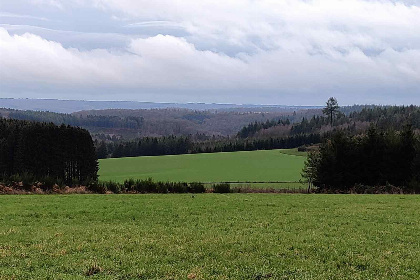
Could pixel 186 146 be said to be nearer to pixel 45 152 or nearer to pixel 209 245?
pixel 45 152

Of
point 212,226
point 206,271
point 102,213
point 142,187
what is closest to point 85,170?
point 142,187

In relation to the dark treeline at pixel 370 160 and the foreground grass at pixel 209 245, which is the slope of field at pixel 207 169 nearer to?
the dark treeline at pixel 370 160

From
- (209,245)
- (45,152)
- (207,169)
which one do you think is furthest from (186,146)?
(209,245)

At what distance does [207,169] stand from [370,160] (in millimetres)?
51617

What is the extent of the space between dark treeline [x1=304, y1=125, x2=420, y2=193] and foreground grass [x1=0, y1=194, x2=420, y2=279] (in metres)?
35.2

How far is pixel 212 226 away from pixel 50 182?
1090 inches

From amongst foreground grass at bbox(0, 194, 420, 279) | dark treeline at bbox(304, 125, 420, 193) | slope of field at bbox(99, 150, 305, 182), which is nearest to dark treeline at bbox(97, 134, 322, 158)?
slope of field at bbox(99, 150, 305, 182)

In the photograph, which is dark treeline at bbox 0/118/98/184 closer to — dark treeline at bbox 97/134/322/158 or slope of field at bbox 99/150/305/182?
slope of field at bbox 99/150/305/182

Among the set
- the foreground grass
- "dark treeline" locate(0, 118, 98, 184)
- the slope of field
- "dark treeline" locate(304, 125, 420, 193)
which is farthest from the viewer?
the slope of field

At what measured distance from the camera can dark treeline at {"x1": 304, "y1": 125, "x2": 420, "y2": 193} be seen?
171 feet

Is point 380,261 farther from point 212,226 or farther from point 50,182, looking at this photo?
point 50,182

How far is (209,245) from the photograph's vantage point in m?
11.5

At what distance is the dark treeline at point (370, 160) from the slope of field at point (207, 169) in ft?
70.2

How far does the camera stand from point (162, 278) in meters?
8.52
